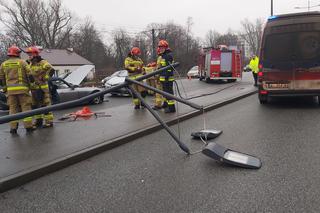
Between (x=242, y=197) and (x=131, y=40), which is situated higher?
(x=131, y=40)

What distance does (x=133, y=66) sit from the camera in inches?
409

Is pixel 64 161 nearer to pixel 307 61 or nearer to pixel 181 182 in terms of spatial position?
pixel 181 182

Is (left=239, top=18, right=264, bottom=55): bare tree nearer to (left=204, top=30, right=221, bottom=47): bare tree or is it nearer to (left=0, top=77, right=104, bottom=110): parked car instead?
(left=204, top=30, right=221, bottom=47): bare tree

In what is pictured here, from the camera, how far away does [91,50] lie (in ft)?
242

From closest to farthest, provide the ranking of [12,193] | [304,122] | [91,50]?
[12,193], [304,122], [91,50]

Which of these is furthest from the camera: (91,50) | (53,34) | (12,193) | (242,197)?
(91,50)

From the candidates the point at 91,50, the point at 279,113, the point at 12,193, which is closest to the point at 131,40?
the point at 91,50

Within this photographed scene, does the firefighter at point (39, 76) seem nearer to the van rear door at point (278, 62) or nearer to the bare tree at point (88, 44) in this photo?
the van rear door at point (278, 62)

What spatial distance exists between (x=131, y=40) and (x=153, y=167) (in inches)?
2833

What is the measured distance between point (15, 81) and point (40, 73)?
63 centimetres

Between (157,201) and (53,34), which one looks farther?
(53,34)

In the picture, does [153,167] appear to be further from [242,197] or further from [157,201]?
[242,197]

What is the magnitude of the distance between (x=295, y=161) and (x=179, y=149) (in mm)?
1897

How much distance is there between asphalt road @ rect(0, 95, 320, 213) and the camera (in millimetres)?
3756
